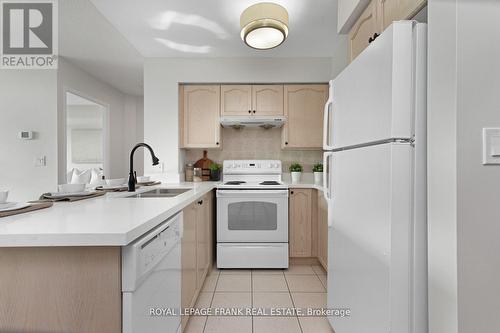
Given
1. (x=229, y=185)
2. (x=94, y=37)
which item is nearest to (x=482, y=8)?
(x=229, y=185)

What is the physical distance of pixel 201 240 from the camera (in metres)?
2.14

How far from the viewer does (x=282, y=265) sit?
104 inches

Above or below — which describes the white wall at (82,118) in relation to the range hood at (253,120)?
above

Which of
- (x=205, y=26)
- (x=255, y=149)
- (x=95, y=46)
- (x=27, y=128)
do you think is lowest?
(x=255, y=149)

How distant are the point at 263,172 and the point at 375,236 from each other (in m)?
2.20

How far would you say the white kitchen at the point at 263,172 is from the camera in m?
0.88

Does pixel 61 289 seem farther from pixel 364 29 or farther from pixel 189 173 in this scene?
pixel 189 173

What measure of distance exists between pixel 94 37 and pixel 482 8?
129 inches

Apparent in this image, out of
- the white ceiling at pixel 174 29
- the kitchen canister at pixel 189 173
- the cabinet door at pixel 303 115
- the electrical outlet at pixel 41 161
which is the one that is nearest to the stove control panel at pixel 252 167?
the cabinet door at pixel 303 115

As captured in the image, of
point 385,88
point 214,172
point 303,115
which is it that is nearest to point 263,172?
point 214,172

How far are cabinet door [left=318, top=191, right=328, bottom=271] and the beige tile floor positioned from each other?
0.52 ft

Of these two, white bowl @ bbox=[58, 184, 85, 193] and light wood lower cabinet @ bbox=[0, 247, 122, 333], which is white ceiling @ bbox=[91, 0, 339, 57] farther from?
light wood lower cabinet @ bbox=[0, 247, 122, 333]
